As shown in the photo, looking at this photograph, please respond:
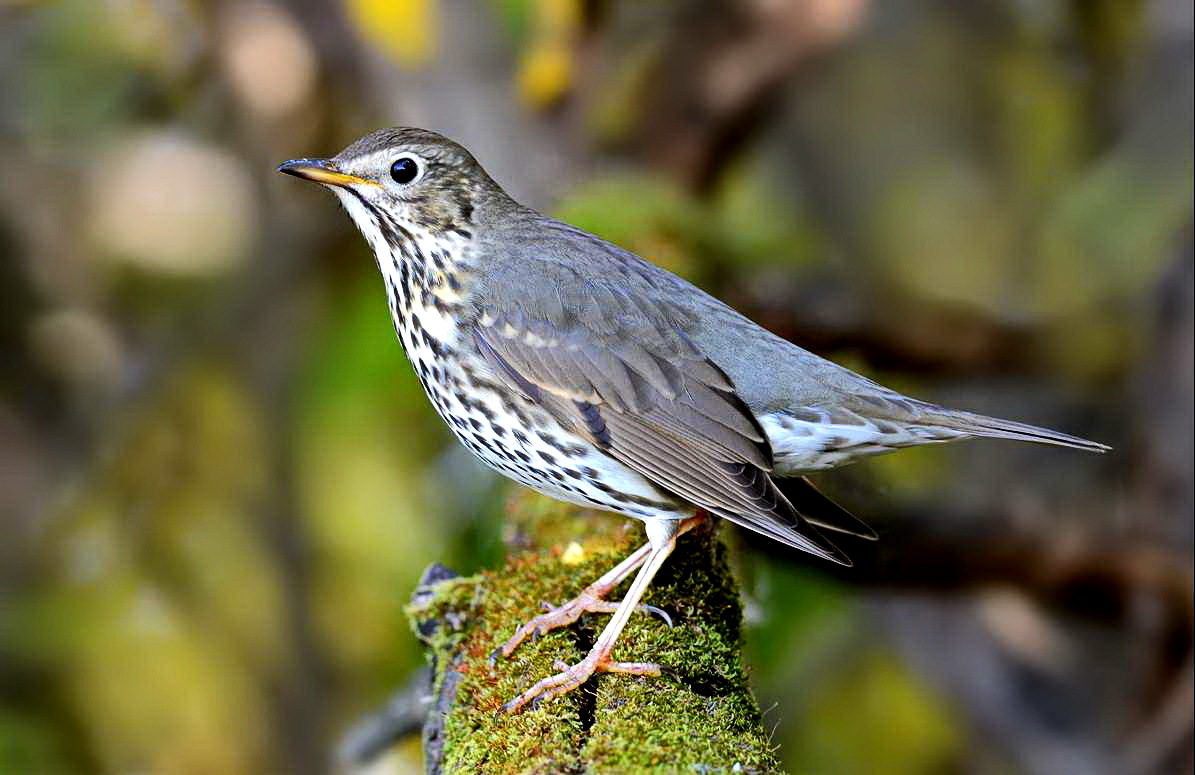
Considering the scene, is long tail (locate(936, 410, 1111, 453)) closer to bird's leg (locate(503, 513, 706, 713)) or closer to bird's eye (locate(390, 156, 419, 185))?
bird's leg (locate(503, 513, 706, 713))

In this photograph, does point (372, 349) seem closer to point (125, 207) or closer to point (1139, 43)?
point (125, 207)

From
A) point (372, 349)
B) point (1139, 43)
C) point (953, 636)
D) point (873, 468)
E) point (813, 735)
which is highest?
point (1139, 43)

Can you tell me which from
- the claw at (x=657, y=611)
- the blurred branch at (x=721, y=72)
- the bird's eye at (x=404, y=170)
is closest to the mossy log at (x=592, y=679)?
the claw at (x=657, y=611)

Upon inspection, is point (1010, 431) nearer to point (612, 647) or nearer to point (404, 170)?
point (612, 647)

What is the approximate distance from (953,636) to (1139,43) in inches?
125

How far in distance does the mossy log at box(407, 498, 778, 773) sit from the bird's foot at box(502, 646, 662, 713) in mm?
28

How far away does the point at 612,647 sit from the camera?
334cm

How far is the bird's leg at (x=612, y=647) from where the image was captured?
314cm

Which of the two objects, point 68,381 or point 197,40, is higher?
point 197,40

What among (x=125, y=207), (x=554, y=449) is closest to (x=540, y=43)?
(x=125, y=207)

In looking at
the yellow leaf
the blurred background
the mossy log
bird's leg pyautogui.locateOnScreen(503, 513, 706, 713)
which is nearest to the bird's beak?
the mossy log

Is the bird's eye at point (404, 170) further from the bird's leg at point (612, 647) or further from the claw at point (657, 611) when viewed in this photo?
the claw at point (657, 611)

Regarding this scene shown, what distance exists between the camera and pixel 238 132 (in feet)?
23.8

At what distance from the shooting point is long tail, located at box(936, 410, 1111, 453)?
138 inches
